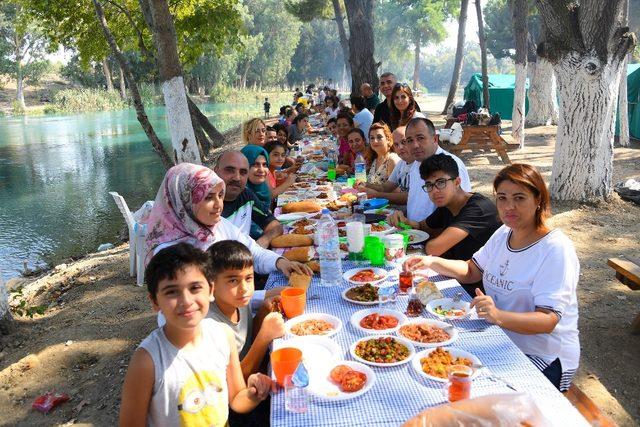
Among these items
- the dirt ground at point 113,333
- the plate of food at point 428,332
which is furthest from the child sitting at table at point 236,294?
the dirt ground at point 113,333

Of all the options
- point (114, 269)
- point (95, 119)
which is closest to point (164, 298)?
point (114, 269)

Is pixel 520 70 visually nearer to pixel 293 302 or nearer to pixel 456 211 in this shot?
pixel 456 211

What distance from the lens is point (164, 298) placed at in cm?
185

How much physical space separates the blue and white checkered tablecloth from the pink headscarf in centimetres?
114

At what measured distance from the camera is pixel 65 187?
14.8 m

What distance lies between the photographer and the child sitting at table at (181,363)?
177 cm

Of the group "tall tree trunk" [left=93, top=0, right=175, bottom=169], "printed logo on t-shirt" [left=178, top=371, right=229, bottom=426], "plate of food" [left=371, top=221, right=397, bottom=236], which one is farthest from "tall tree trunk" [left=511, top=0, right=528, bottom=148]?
"printed logo on t-shirt" [left=178, top=371, right=229, bottom=426]

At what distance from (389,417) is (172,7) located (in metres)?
11.2

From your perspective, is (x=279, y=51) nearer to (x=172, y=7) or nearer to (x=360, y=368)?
(x=172, y=7)

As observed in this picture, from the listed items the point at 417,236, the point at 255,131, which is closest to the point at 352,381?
the point at 417,236

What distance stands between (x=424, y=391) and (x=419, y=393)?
24 mm

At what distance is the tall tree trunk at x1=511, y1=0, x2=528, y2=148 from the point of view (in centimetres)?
1211

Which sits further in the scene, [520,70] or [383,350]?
[520,70]

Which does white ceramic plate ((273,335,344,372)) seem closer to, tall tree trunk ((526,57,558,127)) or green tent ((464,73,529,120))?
tall tree trunk ((526,57,558,127))
